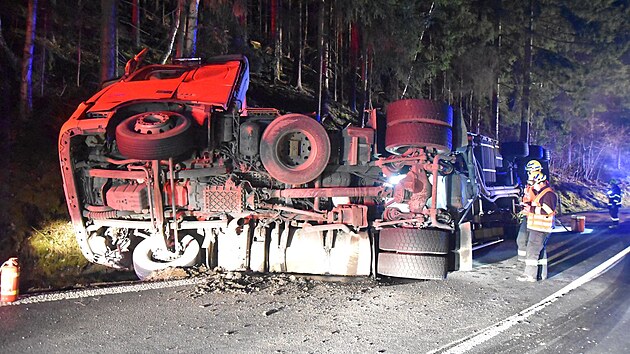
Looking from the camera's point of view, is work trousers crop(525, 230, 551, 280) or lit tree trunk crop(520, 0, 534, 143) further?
lit tree trunk crop(520, 0, 534, 143)

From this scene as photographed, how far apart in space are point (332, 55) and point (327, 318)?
16.4 metres

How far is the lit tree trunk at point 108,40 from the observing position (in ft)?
28.4

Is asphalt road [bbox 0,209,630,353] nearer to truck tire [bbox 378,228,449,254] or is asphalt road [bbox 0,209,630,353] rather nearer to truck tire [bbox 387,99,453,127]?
truck tire [bbox 378,228,449,254]

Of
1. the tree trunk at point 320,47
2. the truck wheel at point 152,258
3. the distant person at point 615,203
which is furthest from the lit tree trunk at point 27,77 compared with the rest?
the distant person at point 615,203

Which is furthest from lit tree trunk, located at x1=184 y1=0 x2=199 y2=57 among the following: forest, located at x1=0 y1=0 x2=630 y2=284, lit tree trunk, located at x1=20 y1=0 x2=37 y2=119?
lit tree trunk, located at x1=20 y1=0 x2=37 y2=119

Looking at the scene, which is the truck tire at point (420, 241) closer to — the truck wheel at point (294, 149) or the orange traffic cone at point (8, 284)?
the truck wheel at point (294, 149)

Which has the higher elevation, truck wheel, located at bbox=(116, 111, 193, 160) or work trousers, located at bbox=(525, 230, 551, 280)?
truck wheel, located at bbox=(116, 111, 193, 160)

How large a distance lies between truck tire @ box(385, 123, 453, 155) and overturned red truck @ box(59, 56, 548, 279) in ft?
0.04

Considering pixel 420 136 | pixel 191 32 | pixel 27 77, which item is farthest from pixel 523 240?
pixel 27 77

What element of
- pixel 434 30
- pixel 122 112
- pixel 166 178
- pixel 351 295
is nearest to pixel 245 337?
pixel 351 295

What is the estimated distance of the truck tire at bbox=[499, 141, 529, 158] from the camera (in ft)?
30.0

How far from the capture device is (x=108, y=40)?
28.7ft

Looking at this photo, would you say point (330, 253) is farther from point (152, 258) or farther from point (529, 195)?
point (529, 195)

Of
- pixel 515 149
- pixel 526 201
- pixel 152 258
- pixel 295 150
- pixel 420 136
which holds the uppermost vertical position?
Result: pixel 515 149
